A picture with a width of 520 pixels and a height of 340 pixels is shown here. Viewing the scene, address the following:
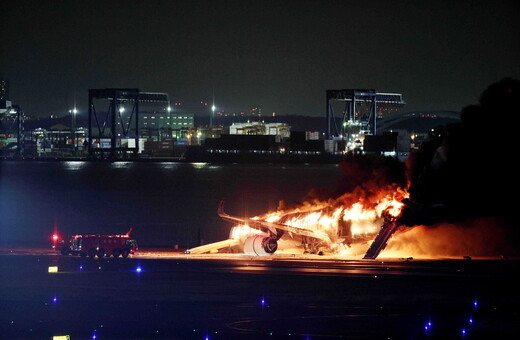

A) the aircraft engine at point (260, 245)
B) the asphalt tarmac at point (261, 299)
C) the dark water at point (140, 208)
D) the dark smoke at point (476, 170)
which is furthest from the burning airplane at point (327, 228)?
the dark water at point (140, 208)

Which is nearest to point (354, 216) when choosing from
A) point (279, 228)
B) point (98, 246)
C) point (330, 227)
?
point (330, 227)

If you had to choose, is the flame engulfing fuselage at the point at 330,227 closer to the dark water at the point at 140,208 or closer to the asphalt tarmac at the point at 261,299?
the asphalt tarmac at the point at 261,299

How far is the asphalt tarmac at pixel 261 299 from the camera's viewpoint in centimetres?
2620

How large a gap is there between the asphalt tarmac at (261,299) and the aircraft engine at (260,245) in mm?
3664

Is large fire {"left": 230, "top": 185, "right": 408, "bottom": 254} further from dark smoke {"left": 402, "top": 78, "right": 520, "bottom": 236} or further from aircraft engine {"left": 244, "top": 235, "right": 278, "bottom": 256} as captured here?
dark smoke {"left": 402, "top": 78, "right": 520, "bottom": 236}

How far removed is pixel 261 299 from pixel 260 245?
1735cm

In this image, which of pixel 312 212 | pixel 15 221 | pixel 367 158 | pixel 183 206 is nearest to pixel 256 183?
pixel 183 206

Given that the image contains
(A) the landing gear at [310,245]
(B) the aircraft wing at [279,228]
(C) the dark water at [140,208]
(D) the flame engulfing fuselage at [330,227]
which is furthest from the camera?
(C) the dark water at [140,208]

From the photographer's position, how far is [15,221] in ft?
336

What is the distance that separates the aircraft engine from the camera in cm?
4831

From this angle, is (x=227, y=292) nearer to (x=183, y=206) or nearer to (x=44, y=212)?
(x=44, y=212)

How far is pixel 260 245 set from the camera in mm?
48875

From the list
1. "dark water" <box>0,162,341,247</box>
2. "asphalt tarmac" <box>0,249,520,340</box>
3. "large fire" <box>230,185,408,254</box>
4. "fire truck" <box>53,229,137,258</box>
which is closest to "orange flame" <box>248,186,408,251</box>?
"large fire" <box>230,185,408,254</box>

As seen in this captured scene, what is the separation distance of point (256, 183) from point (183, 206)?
6106 cm
